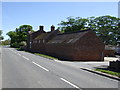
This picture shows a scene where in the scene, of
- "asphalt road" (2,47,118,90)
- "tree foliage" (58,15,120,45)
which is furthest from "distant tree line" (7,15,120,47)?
"asphalt road" (2,47,118,90)

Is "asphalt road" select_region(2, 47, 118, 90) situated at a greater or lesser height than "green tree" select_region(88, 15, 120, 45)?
lesser

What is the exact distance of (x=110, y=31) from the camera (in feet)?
206

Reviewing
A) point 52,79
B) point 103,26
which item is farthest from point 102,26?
point 52,79

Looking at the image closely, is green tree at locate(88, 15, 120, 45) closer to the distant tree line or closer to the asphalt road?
the distant tree line

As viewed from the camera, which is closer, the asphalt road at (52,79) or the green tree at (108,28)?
the asphalt road at (52,79)

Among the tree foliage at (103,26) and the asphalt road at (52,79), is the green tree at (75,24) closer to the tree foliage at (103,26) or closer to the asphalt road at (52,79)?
the tree foliage at (103,26)

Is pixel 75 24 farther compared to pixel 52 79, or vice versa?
pixel 75 24

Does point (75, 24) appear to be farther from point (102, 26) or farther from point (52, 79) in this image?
point (52, 79)

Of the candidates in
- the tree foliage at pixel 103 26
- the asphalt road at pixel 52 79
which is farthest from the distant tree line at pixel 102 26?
the asphalt road at pixel 52 79

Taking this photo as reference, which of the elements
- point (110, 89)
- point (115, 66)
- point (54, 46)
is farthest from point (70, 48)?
Answer: point (110, 89)

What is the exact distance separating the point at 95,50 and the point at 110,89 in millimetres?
24742

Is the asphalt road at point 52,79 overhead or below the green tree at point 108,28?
below

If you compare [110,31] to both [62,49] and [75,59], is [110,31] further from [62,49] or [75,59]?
[75,59]

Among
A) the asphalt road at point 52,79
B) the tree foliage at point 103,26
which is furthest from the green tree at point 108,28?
the asphalt road at point 52,79
